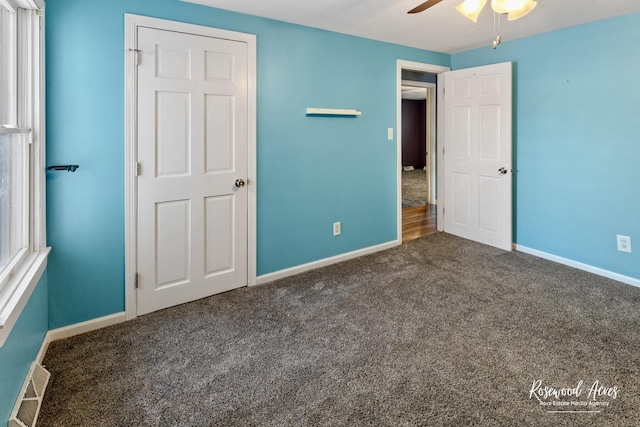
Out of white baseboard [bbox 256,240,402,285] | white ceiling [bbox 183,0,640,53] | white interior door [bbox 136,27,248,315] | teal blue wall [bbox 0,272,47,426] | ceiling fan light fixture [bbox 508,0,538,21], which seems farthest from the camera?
white baseboard [bbox 256,240,402,285]

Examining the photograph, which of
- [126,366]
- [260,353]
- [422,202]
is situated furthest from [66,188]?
[422,202]

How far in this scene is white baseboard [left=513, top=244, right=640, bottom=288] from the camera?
121 inches

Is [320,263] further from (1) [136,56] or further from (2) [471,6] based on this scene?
(2) [471,6]

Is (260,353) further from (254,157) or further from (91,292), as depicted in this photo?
(254,157)

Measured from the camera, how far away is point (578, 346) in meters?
2.12

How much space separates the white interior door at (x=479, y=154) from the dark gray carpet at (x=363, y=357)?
109 cm

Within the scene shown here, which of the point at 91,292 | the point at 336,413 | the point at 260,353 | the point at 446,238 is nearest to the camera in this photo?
the point at 336,413

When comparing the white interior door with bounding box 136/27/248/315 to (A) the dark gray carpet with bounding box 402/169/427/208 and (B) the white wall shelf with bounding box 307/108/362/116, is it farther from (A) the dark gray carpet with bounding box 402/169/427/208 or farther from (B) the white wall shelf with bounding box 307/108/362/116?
(A) the dark gray carpet with bounding box 402/169/427/208

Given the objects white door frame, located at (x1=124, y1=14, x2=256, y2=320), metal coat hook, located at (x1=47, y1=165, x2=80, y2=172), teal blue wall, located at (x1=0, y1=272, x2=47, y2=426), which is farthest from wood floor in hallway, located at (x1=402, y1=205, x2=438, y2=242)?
teal blue wall, located at (x1=0, y1=272, x2=47, y2=426)

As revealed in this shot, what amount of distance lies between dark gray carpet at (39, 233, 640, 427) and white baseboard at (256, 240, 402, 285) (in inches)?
3.9

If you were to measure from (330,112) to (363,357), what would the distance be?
2.20m

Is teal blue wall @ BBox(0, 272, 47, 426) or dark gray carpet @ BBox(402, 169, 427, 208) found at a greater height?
dark gray carpet @ BBox(402, 169, 427, 208)

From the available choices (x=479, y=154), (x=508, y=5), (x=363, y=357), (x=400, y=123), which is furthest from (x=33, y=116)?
(x=479, y=154)

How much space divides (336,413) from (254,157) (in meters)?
2.01
